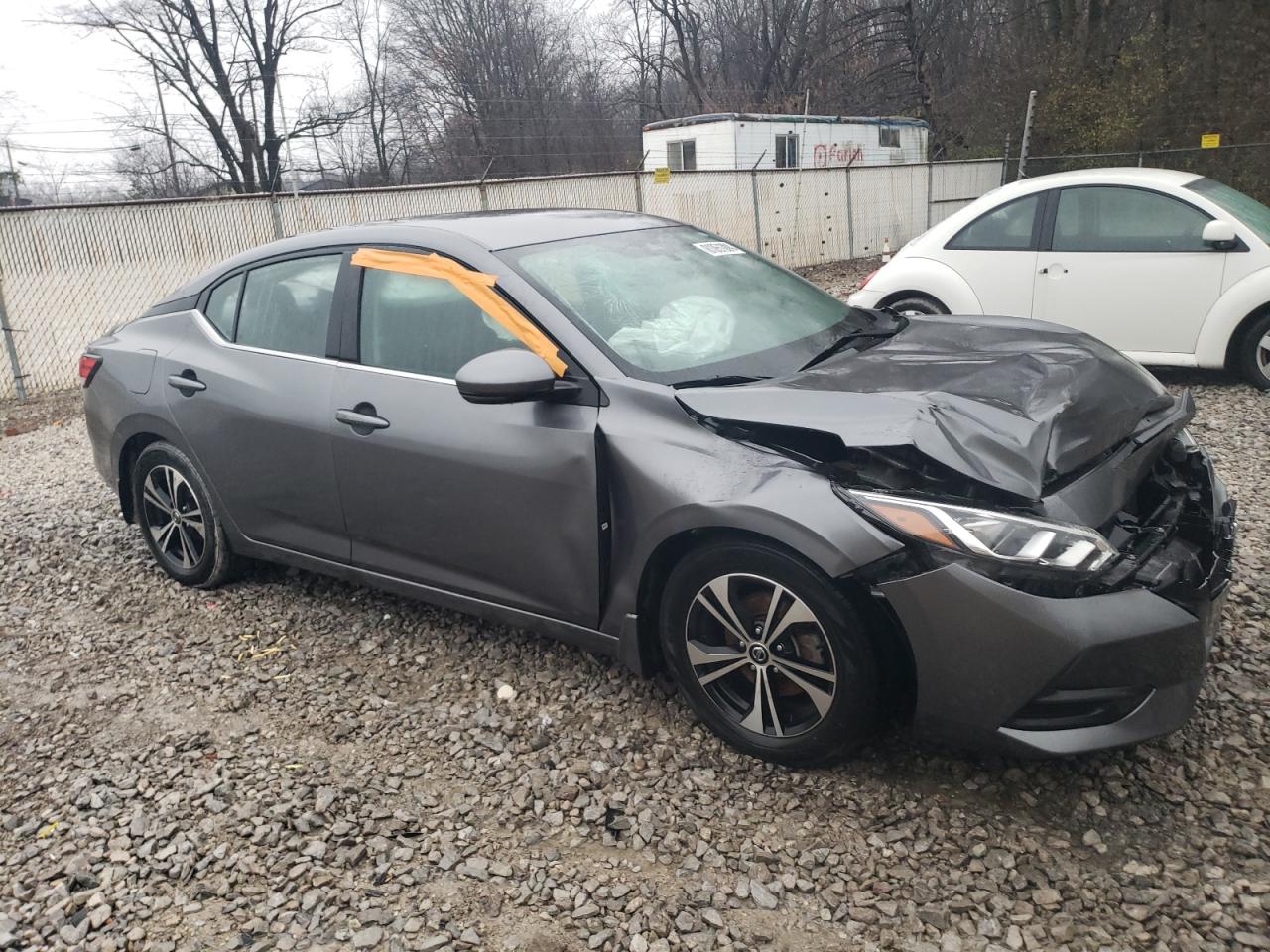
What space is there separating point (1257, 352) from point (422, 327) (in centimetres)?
581

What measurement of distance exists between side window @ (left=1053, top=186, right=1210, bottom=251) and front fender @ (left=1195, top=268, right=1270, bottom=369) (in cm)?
39

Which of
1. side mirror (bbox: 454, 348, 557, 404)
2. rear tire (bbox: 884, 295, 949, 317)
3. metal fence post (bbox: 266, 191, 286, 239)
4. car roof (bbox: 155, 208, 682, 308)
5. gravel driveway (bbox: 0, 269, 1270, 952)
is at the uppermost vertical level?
metal fence post (bbox: 266, 191, 286, 239)

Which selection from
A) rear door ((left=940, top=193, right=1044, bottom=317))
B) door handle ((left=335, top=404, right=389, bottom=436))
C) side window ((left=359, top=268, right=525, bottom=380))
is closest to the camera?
side window ((left=359, top=268, right=525, bottom=380))

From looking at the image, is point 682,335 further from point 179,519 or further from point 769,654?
point 179,519

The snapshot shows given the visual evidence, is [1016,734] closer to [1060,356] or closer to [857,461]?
[857,461]

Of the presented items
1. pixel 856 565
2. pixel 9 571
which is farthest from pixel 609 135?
pixel 856 565

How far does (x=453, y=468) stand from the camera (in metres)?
3.44

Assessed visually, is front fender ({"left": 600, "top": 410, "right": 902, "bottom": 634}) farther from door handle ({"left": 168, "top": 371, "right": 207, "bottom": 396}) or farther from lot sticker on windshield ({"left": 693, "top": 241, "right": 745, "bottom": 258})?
door handle ({"left": 168, "top": 371, "right": 207, "bottom": 396})

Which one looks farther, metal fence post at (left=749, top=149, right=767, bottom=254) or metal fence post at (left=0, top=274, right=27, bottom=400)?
metal fence post at (left=749, top=149, right=767, bottom=254)

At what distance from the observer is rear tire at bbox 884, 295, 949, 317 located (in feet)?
24.9

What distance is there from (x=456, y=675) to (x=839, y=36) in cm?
3461

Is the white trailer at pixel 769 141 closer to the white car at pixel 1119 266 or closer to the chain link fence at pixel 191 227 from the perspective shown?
the chain link fence at pixel 191 227

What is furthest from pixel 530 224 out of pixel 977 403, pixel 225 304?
pixel 977 403

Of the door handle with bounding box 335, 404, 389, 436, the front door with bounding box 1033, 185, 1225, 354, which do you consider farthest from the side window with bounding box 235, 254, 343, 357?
the front door with bounding box 1033, 185, 1225, 354
